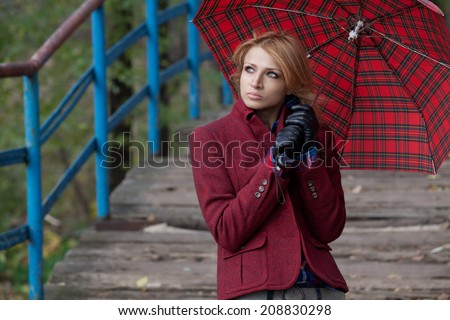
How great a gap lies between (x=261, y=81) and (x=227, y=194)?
0.38 metres

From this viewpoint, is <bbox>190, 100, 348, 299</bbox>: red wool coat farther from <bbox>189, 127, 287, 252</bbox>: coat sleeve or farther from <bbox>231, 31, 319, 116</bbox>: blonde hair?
<bbox>231, 31, 319, 116</bbox>: blonde hair

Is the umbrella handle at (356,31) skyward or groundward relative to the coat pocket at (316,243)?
skyward

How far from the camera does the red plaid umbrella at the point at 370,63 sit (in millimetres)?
3051

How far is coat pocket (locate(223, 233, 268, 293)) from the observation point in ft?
8.44

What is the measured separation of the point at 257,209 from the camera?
255 centimetres

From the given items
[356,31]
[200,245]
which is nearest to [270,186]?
[356,31]

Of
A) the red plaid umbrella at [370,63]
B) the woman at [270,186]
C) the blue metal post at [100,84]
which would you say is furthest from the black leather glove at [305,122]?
the blue metal post at [100,84]

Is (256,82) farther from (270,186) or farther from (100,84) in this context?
(100,84)

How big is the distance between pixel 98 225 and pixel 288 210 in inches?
122

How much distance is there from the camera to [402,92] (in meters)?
3.19

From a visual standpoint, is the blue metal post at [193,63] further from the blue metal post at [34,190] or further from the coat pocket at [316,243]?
the coat pocket at [316,243]

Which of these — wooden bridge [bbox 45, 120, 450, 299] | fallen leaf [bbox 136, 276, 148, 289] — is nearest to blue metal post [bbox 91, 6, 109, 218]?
wooden bridge [bbox 45, 120, 450, 299]
